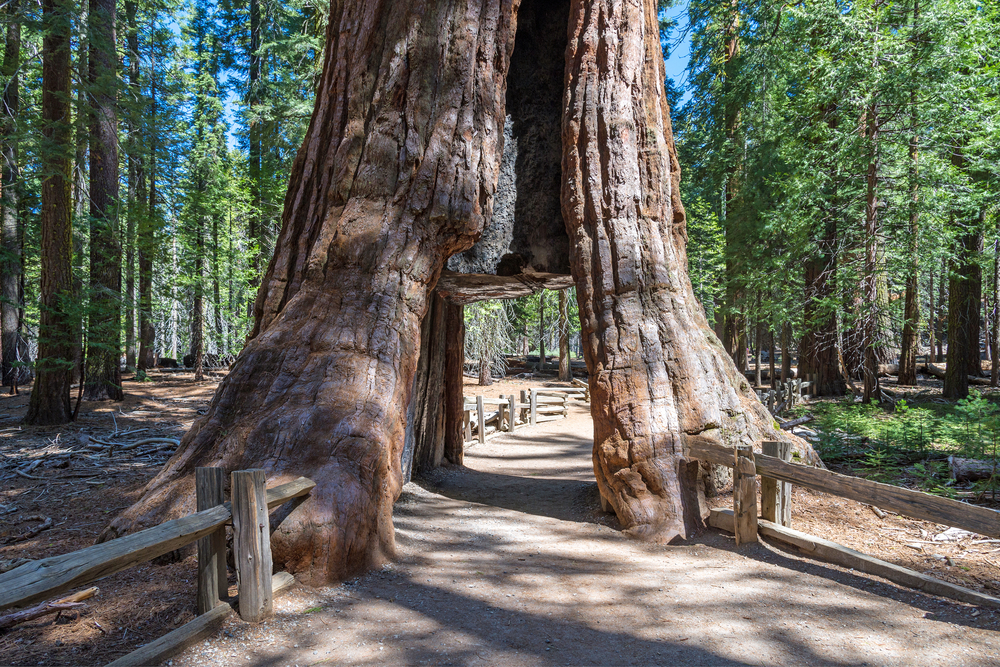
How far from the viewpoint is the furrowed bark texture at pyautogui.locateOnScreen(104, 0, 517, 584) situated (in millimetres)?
4812

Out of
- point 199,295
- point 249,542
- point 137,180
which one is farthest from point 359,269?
point 137,180

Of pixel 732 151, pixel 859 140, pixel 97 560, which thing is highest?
pixel 732 151

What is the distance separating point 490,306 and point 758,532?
1549cm

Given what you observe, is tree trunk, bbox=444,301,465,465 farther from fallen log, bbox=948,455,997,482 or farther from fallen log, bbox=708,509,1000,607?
fallen log, bbox=948,455,997,482

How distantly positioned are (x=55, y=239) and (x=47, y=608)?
901cm

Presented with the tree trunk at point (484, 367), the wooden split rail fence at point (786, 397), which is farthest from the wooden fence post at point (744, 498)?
the tree trunk at point (484, 367)

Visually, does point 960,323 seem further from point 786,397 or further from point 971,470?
point 971,470

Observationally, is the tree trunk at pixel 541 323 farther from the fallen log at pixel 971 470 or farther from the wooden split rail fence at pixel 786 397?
the fallen log at pixel 971 470

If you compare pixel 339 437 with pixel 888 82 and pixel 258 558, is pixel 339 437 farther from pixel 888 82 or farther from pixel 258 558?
pixel 888 82

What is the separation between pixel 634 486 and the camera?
629 centimetres

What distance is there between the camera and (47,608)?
3783mm

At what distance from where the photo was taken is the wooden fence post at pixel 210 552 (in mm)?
3562

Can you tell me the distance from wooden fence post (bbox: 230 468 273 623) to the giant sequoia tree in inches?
38.2

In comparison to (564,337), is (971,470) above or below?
below
